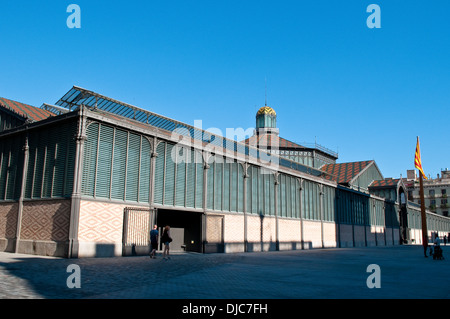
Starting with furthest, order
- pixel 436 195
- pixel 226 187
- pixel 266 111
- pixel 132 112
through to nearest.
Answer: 1. pixel 436 195
2. pixel 266 111
3. pixel 226 187
4. pixel 132 112

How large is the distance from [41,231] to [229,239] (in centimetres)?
1386

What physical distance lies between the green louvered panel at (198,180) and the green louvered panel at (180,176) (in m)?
1.32

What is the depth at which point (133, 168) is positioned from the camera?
24.2 m

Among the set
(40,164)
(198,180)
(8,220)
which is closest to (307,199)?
(198,180)

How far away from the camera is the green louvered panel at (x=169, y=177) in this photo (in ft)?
86.4

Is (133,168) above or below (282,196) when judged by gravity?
above

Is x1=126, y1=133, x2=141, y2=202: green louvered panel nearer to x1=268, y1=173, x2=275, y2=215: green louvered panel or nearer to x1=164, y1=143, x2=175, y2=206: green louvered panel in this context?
x1=164, y1=143, x2=175, y2=206: green louvered panel

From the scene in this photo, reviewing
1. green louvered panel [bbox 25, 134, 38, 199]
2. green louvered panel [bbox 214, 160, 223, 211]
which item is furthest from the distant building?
green louvered panel [bbox 25, 134, 38, 199]

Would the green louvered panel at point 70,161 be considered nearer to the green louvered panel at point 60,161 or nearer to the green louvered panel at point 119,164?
the green louvered panel at point 60,161

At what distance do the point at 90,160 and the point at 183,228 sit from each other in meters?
11.2

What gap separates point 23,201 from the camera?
24.2 m

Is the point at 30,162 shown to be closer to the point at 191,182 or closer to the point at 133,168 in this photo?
the point at 133,168

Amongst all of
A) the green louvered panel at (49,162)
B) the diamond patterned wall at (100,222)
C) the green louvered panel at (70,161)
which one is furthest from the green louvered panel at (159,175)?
the green louvered panel at (49,162)

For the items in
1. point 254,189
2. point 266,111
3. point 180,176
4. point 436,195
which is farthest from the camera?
point 436,195
